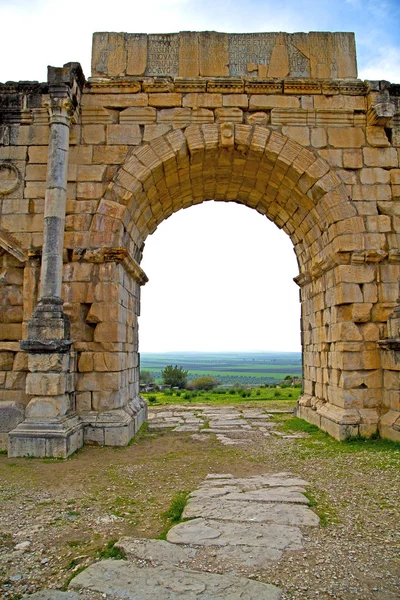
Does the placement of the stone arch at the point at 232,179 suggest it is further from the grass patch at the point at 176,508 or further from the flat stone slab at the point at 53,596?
the flat stone slab at the point at 53,596

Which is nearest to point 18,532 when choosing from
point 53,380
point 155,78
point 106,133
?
point 53,380

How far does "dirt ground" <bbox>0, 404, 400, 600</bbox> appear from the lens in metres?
2.90

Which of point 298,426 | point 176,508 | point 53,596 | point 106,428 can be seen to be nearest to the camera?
point 53,596

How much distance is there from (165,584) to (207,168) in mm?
7795

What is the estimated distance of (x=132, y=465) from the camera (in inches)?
236

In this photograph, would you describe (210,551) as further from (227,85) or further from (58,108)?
(227,85)

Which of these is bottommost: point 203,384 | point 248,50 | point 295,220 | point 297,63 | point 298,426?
point 203,384

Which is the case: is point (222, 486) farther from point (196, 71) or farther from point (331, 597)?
point (196, 71)

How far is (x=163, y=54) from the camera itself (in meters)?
8.59

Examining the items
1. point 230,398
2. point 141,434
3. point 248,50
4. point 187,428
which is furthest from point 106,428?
point 230,398

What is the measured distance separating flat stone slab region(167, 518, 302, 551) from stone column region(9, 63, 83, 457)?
10.5 feet

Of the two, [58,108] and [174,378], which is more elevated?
[58,108]

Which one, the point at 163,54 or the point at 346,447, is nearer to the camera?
the point at 346,447

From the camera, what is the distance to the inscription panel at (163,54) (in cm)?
855
